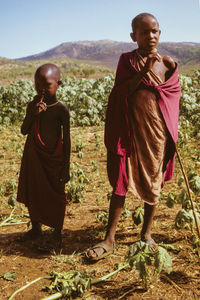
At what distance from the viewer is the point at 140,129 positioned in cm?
233

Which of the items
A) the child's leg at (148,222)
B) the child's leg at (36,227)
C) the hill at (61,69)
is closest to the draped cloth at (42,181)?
the child's leg at (36,227)

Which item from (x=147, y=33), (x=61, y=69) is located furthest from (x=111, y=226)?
(x=61, y=69)

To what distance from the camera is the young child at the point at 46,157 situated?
97.5 inches

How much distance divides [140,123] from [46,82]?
0.75 meters

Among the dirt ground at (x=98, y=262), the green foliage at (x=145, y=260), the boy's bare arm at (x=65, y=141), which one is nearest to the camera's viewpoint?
the green foliage at (x=145, y=260)

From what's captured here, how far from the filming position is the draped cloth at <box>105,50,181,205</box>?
229cm

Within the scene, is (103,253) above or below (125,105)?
below

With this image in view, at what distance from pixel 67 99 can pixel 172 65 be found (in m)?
6.63

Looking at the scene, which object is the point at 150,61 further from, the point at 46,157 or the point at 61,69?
the point at 61,69

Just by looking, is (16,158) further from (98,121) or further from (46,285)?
(46,285)

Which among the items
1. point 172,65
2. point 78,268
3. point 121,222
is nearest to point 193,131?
point 121,222

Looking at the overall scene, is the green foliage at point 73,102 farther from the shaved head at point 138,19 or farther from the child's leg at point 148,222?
the shaved head at point 138,19

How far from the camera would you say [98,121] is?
26.1 ft

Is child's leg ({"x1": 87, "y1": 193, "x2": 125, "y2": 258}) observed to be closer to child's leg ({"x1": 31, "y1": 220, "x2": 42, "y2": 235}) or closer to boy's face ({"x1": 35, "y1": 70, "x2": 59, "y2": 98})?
child's leg ({"x1": 31, "y1": 220, "x2": 42, "y2": 235})
